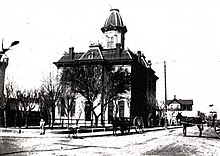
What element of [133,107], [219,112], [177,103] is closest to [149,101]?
[133,107]

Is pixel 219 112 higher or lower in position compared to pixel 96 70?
lower

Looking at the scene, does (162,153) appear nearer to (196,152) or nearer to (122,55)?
(196,152)

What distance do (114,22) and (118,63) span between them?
36.5 feet

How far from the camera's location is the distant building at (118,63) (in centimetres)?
5012

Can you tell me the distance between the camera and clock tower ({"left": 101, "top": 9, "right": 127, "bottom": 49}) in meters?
57.7

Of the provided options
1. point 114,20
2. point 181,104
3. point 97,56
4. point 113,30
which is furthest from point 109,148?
point 181,104

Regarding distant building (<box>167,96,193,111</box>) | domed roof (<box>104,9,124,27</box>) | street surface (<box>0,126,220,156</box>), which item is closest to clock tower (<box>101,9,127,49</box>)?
domed roof (<box>104,9,124,27</box>)

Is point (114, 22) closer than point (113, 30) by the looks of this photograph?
No

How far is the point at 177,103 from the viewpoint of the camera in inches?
4983

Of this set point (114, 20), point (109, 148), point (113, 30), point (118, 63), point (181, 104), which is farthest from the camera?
point (181, 104)

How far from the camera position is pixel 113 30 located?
57938mm

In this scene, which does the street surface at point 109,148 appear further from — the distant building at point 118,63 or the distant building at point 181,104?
the distant building at point 181,104

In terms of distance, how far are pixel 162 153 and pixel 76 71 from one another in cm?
3364

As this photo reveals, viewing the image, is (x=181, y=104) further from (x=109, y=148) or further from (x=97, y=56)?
(x=109, y=148)
